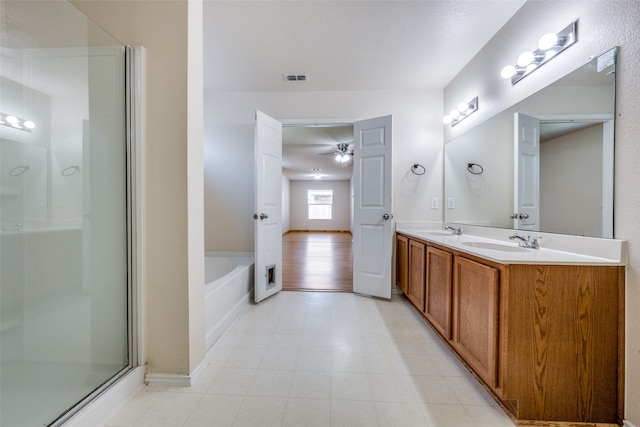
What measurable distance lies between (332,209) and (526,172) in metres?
8.88

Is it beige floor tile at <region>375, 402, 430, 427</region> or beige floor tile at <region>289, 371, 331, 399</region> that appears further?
beige floor tile at <region>289, 371, 331, 399</region>

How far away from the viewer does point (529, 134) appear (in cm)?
161

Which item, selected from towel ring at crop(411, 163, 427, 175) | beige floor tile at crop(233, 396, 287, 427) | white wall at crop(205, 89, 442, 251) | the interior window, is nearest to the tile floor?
beige floor tile at crop(233, 396, 287, 427)

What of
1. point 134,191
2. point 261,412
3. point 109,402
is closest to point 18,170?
point 134,191

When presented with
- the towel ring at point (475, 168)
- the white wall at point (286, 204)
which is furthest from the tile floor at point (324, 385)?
the white wall at point (286, 204)

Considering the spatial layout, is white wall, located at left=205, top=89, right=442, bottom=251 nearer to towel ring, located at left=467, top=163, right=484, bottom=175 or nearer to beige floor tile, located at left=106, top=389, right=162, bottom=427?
towel ring, located at left=467, top=163, right=484, bottom=175

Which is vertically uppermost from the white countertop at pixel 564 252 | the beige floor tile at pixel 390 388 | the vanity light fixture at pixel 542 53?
the vanity light fixture at pixel 542 53

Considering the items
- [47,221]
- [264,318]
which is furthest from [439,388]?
[47,221]

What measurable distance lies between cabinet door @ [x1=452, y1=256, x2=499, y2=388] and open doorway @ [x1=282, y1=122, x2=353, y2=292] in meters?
1.53

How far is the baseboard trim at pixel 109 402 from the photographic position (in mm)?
1024

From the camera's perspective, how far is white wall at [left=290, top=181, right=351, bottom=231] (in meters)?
10.4

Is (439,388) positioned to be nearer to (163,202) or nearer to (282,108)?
(163,202)

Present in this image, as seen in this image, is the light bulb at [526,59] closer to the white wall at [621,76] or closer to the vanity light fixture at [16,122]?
the white wall at [621,76]

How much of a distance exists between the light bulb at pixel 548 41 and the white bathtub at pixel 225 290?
2711 millimetres
